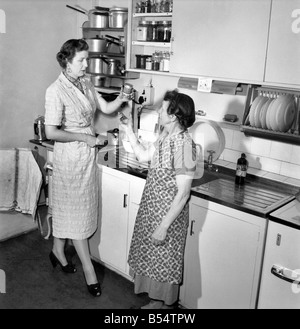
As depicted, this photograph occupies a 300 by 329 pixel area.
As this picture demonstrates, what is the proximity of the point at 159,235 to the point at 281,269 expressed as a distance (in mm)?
682

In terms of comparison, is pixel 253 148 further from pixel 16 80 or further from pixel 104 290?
pixel 16 80

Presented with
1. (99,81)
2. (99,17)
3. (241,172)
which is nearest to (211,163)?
(241,172)

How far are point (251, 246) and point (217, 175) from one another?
0.79 metres

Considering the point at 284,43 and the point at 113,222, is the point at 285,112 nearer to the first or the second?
the point at 284,43

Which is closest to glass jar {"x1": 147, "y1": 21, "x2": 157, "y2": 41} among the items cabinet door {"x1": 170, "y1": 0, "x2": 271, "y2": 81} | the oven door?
cabinet door {"x1": 170, "y1": 0, "x2": 271, "y2": 81}

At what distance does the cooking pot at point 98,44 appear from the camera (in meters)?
3.45

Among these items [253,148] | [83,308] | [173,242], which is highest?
[253,148]

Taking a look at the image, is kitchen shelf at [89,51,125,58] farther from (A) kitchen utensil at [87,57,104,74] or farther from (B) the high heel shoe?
(B) the high heel shoe

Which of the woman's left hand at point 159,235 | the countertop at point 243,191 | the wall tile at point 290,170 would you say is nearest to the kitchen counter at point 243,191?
the countertop at point 243,191

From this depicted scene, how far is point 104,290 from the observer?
309 cm

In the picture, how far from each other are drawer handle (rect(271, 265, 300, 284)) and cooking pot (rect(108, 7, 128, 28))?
7.19 ft

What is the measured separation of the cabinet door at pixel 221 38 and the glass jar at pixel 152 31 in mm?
347

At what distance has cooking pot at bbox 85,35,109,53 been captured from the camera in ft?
11.3
